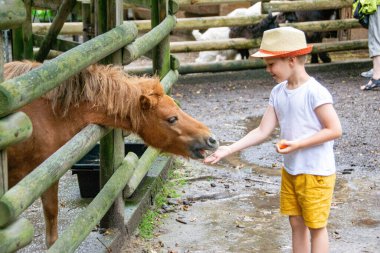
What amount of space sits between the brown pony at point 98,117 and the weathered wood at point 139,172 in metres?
0.55

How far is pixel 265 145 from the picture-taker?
7.82 m

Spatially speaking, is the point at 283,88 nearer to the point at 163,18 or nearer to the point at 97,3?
the point at 97,3

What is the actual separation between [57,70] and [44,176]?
51cm

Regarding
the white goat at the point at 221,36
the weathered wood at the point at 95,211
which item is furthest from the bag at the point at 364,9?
the weathered wood at the point at 95,211

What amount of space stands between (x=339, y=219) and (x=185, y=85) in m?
5.88

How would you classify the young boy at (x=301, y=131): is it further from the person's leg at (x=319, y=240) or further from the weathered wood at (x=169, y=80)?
the weathered wood at (x=169, y=80)

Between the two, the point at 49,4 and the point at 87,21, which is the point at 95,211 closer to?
the point at 87,21

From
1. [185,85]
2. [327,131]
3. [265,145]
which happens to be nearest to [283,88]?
[327,131]

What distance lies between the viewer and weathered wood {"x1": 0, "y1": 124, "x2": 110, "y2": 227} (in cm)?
289

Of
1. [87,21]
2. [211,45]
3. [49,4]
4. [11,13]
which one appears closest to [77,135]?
[11,13]

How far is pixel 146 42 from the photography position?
18.4 feet

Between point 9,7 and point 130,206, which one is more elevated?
point 9,7

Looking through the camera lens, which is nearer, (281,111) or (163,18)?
(281,111)

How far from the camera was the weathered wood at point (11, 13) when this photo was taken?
9.26ft
